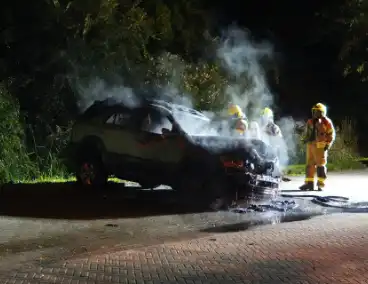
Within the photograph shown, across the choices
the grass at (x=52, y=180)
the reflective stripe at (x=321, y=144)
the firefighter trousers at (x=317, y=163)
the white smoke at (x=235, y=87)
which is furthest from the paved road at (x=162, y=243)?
the white smoke at (x=235, y=87)

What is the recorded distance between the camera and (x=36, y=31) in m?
16.1

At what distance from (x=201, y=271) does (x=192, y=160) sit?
4.65 meters

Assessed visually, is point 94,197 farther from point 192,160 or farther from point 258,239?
point 258,239

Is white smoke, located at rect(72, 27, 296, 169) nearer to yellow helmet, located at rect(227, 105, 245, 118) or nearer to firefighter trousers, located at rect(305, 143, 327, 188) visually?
yellow helmet, located at rect(227, 105, 245, 118)

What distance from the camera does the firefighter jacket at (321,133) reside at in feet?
43.5

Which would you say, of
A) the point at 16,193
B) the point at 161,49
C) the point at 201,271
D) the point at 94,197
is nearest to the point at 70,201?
the point at 94,197

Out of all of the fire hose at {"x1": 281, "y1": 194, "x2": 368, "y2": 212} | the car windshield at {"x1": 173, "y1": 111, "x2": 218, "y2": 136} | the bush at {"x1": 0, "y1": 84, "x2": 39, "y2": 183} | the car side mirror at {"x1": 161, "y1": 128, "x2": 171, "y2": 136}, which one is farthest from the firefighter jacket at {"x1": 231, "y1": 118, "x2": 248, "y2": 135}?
the bush at {"x1": 0, "y1": 84, "x2": 39, "y2": 183}

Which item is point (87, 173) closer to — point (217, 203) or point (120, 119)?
point (120, 119)

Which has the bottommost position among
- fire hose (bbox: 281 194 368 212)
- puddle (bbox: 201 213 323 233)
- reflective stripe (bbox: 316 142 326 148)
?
puddle (bbox: 201 213 323 233)

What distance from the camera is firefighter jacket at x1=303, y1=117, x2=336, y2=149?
13.3 meters

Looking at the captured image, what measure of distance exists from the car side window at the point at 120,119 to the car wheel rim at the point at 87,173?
1049 mm

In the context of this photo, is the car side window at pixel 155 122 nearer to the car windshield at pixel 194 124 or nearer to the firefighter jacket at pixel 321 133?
the car windshield at pixel 194 124

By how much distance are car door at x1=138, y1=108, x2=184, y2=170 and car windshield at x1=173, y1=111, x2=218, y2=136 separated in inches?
10.6

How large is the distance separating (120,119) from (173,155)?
1.65 metres
